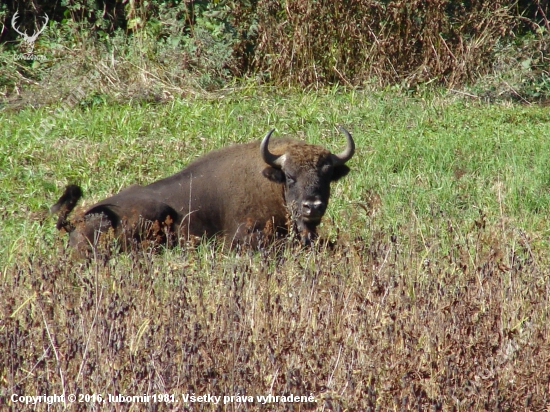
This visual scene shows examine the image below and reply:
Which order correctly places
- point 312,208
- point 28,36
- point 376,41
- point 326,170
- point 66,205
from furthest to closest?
point 28,36 < point 376,41 < point 326,170 < point 312,208 < point 66,205

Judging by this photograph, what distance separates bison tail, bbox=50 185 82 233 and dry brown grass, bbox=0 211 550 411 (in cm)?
183

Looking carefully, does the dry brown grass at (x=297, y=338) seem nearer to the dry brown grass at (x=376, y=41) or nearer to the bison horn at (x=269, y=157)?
the bison horn at (x=269, y=157)

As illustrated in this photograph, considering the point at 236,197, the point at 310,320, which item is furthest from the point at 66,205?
the point at 310,320

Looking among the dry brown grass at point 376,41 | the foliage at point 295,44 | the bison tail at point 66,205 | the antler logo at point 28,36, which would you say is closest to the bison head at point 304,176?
the bison tail at point 66,205

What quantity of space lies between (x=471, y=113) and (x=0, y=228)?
7073 millimetres

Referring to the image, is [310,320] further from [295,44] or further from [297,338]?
[295,44]

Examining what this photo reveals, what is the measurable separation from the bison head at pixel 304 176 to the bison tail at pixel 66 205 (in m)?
1.80

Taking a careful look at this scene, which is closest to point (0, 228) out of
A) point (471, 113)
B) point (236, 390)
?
point (236, 390)

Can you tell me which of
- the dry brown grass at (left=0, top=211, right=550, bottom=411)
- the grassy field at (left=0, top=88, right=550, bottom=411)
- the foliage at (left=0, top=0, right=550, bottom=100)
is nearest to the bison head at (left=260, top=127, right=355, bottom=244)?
the grassy field at (left=0, top=88, right=550, bottom=411)

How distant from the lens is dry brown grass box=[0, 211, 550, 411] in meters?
3.97

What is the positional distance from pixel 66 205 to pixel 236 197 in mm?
1691

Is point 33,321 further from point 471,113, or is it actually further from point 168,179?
point 471,113

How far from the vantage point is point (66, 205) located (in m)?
7.41

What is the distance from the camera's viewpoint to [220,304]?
4719mm
